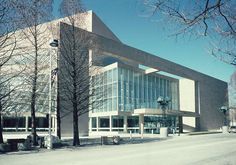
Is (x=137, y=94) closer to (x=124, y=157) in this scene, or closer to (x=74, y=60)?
(x=74, y=60)

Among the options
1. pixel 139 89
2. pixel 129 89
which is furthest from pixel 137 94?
pixel 129 89

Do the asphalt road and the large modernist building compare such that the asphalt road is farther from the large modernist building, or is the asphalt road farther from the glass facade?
the glass facade

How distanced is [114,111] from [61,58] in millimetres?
25385

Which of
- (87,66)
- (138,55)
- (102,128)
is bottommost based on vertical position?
(102,128)

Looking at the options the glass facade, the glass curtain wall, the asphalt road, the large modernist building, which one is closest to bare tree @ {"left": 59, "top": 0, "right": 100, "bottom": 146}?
the asphalt road

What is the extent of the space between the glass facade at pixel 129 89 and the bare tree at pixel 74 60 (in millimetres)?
19148

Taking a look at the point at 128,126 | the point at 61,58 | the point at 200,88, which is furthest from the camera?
the point at 200,88

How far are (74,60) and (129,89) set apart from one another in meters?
28.9

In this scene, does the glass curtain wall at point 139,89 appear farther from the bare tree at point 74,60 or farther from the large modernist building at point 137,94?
the bare tree at point 74,60

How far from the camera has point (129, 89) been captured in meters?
56.3

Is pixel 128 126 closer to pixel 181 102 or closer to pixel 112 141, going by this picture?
pixel 181 102

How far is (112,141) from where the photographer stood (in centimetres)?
2878

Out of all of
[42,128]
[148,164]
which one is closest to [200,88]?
[42,128]

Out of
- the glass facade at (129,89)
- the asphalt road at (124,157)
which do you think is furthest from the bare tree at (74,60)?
the glass facade at (129,89)
